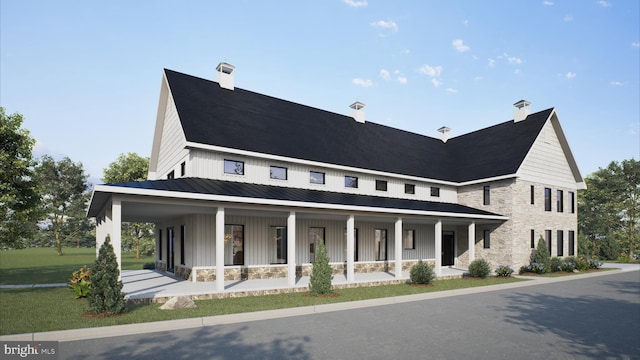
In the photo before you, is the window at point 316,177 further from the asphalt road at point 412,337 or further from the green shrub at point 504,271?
the green shrub at point 504,271

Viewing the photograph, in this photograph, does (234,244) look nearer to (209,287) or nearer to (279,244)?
(279,244)

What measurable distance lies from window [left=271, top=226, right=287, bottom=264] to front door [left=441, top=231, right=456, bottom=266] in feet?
41.0

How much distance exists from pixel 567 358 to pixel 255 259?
514 inches

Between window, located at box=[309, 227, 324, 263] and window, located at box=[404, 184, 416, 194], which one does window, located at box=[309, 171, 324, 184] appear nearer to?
window, located at box=[309, 227, 324, 263]

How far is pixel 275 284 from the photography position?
1565 centimetres

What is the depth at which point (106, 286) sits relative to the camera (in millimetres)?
10188

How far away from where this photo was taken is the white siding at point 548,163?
2492 centimetres

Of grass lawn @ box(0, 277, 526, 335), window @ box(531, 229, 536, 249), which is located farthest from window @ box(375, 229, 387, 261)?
window @ box(531, 229, 536, 249)

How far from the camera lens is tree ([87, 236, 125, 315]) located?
10094mm

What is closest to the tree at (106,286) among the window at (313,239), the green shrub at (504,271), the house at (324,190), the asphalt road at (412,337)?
the house at (324,190)

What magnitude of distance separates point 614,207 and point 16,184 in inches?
1943

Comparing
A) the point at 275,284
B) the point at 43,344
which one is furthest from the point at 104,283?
the point at 275,284

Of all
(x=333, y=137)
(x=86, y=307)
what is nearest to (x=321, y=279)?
(x=86, y=307)

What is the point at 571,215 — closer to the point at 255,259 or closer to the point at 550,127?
the point at 550,127
